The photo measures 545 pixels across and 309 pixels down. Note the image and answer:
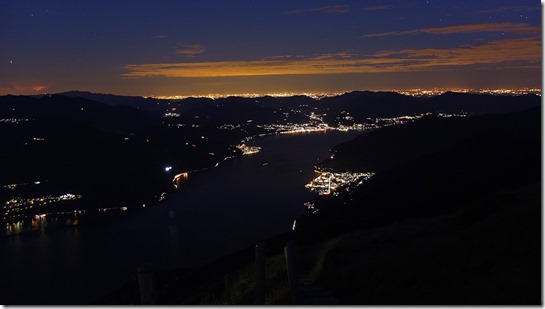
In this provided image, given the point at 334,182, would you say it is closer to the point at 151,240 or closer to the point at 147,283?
the point at 151,240

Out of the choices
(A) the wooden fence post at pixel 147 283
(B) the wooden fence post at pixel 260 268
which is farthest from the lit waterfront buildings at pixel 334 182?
(A) the wooden fence post at pixel 147 283

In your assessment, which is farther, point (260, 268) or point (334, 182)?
point (334, 182)

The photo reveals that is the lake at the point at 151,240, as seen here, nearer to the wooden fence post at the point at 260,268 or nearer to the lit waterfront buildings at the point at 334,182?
the lit waterfront buildings at the point at 334,182

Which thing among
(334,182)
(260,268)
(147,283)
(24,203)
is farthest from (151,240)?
(147,283)

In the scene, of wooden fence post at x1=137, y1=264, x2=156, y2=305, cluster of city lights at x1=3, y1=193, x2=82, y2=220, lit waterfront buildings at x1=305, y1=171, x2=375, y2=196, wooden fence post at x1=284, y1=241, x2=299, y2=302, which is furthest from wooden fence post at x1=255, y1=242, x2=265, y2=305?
cluster of city lights at x1=3, y1=193, x2=82, y2=220

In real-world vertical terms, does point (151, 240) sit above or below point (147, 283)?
below

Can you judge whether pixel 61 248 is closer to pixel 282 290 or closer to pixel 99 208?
pixel 99 208

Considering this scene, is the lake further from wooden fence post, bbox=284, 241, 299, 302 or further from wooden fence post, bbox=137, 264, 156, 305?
wooden fence post, bbox=284, 241, 299, 302
